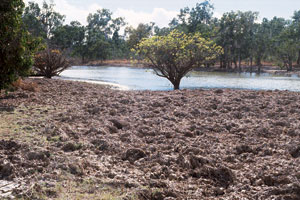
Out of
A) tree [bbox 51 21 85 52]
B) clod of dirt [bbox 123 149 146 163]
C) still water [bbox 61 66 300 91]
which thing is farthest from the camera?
tree [bbox 51 21 85 52]

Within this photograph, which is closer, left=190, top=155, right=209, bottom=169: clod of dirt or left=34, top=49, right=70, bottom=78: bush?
left=190, top=155, right=209, bottom=169: clod of dirt

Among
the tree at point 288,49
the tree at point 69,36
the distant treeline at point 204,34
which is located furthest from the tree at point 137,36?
the tree at point 288,49

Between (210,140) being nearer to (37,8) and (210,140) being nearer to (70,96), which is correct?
(70,96)

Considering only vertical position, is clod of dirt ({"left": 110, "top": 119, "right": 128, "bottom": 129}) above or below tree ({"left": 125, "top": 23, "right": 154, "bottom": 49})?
below

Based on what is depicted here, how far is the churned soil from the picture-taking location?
2996 mm

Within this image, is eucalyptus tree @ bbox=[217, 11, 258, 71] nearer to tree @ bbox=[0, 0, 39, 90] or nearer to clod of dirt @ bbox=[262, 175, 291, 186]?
tree @ bbox=[0, 0, 39, 90]

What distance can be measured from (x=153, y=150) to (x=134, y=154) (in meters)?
0.30

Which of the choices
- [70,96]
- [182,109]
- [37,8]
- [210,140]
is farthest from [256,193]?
[37,8]

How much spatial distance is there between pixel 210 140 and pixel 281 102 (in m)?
3.43

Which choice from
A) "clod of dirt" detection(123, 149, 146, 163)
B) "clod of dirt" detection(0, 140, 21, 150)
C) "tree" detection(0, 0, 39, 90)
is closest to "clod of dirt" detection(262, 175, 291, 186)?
"clod of dirt" detection(123, 149, 146, 163)

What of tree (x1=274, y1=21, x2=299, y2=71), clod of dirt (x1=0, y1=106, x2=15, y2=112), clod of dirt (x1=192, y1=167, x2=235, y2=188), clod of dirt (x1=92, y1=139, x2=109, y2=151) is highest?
tree (x1=274, y1=21, x2=299, y2=71)

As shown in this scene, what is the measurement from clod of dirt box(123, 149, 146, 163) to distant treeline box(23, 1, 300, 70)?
21615mm

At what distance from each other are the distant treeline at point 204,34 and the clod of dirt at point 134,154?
21.6 m

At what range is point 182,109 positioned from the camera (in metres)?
6.55
